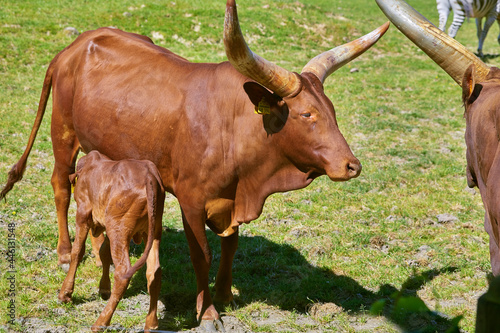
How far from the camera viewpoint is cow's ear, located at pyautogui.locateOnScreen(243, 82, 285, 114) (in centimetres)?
404

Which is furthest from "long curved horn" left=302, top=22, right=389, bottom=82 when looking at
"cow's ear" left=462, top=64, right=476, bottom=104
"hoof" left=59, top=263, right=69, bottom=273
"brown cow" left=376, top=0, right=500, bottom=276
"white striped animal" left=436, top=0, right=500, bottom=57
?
"white striped animal" left=436, top=0, right=500, bottom=57

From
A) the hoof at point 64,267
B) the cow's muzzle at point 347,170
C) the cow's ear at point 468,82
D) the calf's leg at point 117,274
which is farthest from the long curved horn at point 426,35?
the hoof at point 64,267

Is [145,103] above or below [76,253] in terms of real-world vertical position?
above

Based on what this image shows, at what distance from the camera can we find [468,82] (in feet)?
11.6

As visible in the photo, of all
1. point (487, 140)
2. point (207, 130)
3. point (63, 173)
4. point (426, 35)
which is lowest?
point (63, 173)

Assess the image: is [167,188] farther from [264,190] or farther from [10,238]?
[10,238]

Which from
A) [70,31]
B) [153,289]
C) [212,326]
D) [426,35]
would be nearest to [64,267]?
[153,289]

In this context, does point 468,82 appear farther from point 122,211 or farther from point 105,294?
point 105,294

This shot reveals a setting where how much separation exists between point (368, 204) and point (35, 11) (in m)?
12.3

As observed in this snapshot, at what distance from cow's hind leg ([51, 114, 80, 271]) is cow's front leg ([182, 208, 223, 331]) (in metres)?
1.60

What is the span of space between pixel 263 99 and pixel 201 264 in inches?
58.0

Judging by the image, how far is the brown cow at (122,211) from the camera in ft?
13.1

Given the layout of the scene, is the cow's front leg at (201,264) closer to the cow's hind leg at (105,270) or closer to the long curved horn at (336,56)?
the cow's hind leg at (105,270)

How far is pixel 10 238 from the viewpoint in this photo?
18.1 feet
